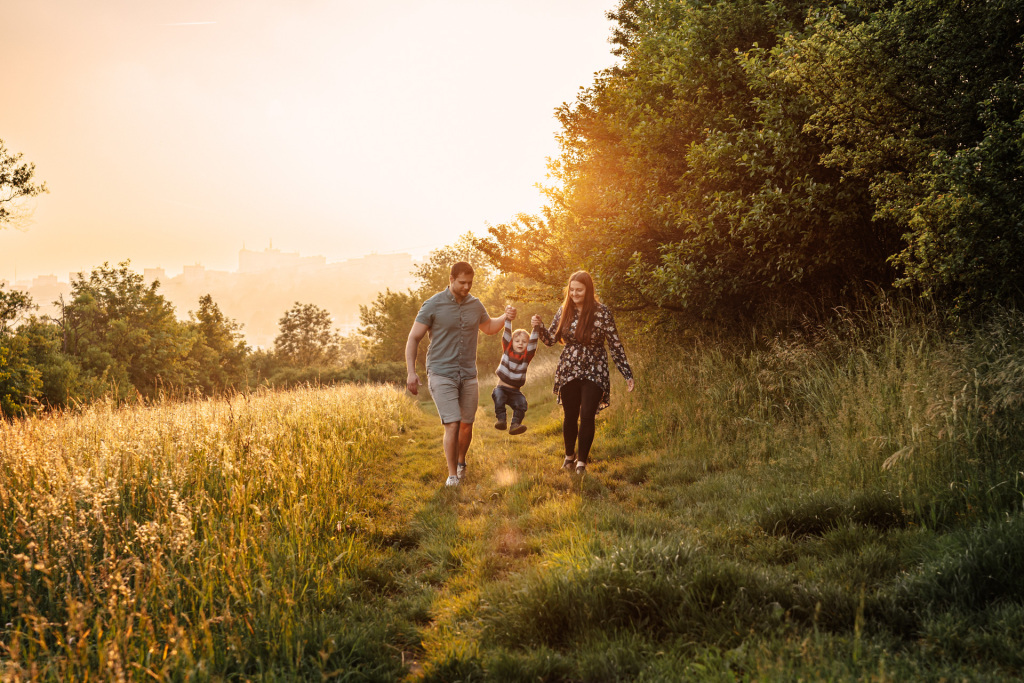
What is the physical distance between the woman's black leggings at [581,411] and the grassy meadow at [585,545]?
1.28 feet

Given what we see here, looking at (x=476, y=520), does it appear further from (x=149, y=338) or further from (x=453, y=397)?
(x=149, y=338)

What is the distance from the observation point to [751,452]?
223 inches

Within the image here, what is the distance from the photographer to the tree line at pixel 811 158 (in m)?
5.16

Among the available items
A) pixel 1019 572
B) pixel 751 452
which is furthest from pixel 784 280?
pixel 1019 572

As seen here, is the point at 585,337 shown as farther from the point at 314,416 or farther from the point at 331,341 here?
the point at 331,341

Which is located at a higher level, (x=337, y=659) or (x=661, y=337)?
(x=661, y=337)

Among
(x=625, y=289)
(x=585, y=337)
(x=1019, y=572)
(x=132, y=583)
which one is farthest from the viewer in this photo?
(x=625, y=289)

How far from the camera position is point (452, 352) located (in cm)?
634

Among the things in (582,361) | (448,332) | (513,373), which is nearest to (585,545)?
(582,361)

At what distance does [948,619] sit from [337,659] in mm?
Result: 2790

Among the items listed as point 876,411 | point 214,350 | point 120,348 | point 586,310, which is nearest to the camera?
point 876,411

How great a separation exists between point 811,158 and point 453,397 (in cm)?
552

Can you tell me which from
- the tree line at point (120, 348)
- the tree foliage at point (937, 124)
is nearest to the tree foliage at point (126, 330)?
the tree line at point (120, 348)

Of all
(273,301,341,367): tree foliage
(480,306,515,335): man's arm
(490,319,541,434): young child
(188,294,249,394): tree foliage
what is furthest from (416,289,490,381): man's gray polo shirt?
(273,301,341,367): tree foliage
